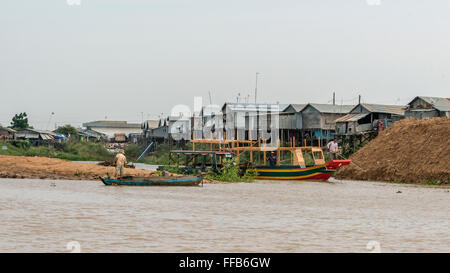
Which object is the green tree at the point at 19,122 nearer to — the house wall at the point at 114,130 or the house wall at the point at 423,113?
the house wall at the point at 114,130

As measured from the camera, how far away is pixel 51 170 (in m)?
30.5

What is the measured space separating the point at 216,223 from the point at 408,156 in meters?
22.0

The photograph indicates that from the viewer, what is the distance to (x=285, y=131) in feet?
186

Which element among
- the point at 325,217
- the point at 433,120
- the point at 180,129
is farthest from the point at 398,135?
the point at 180,129

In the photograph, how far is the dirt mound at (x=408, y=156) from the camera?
2998 centimetres

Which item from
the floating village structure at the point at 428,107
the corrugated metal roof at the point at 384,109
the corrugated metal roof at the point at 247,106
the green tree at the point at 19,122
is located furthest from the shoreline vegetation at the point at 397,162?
the green tree at the point at 19,122

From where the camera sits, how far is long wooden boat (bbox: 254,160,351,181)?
3114 centimetres

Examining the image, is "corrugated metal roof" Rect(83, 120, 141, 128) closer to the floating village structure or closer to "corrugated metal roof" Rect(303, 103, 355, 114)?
"corrugated metal roof" Rect(303, 103, 355, 114)

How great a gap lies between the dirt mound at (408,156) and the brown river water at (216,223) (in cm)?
936

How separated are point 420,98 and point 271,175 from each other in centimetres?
1723

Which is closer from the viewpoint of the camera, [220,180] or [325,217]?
[325,217]

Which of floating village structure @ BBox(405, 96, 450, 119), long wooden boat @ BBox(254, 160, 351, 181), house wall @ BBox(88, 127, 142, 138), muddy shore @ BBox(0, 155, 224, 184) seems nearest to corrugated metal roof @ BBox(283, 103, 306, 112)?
floating village structure @ BBox(405, 96, 450, 119)

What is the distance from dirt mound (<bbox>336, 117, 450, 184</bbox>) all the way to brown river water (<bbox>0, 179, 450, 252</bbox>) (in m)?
9.36
